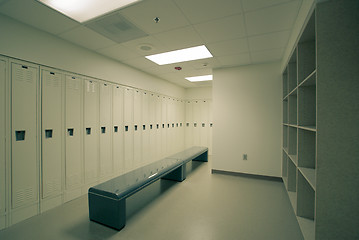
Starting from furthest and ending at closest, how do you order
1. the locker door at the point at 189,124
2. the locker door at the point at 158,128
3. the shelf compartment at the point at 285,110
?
1. the locker door at the point at 189,124
2. the locker door at the point at 158,128
3. the shelf compartment at the point at 285,110

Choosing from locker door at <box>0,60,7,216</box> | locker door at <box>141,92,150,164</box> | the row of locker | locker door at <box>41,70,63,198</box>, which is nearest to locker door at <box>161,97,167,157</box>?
locker door at <box>141,92,150,164</box>

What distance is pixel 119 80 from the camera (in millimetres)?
3713

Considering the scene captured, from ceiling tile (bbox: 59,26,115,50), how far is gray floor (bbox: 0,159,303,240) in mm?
2579

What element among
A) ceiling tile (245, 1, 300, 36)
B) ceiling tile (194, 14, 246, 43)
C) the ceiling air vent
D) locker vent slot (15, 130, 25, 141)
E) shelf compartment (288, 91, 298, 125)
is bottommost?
locker vent slot (15, 130, 25, 141)

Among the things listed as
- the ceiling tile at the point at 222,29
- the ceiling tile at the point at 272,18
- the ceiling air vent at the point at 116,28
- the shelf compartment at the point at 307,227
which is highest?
the ceiling tile at the point at 272,18

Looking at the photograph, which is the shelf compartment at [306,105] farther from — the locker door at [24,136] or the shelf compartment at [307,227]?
the locker door at [24,136]

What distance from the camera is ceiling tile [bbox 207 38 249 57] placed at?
2.80 metres

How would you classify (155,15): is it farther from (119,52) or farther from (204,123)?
(204,123)

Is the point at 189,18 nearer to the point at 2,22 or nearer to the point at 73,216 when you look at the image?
the point at 2,22

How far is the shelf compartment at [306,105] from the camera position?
207cm

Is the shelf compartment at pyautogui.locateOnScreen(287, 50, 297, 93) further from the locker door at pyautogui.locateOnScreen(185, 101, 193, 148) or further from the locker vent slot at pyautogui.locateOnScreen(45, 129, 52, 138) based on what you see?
the locker door at pyautogui.locateOnScreen(185, 101, 193, 148)

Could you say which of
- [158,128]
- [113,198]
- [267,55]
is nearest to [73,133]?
[113,198]

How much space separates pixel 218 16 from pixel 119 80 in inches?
96.4

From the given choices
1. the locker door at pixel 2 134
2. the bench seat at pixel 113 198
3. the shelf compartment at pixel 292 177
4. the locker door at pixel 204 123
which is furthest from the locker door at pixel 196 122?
the locker door at pixel 2 134
